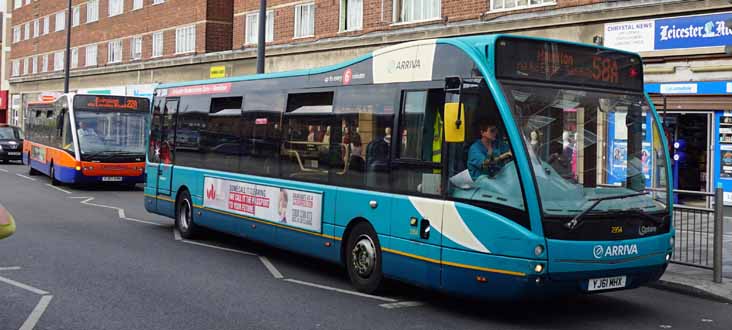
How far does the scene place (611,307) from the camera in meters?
8.31

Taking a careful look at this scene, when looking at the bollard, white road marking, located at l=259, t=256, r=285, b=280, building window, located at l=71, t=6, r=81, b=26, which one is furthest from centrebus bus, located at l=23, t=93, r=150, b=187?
building window, located at l=71, t=6, r=81, b=26

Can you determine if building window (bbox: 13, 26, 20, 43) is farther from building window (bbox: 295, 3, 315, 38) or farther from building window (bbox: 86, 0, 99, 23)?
building window (bbox: 295, 3, 315, 38)

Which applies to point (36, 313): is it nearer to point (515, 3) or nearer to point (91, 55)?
point (515, 3)

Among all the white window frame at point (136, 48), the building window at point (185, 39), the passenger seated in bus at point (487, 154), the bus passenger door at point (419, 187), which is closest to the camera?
the passenger seated in bus at point (487, 154)

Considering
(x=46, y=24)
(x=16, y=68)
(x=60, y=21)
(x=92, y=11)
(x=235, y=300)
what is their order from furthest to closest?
(x=16, y=68)
(x=46, y=24)
(x=60, y=21)
(x=92, y=11)
(x=235, y=300)

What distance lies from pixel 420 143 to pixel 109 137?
→ 53.1 feet

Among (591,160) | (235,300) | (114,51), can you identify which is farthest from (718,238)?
(114,51)

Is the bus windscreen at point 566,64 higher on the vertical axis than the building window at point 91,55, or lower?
lower

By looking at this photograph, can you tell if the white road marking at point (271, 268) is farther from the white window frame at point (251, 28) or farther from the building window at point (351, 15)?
the white window frame at point (251, 28)

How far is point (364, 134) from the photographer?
8711 mm

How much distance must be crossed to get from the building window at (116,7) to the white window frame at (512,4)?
28589 mm

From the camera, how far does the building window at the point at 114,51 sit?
43.7 m

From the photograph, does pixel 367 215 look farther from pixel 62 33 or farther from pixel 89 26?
pixel 62 33

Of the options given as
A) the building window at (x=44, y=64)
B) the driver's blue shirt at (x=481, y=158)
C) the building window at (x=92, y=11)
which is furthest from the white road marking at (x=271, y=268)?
the building window at (x=44, y=64)
